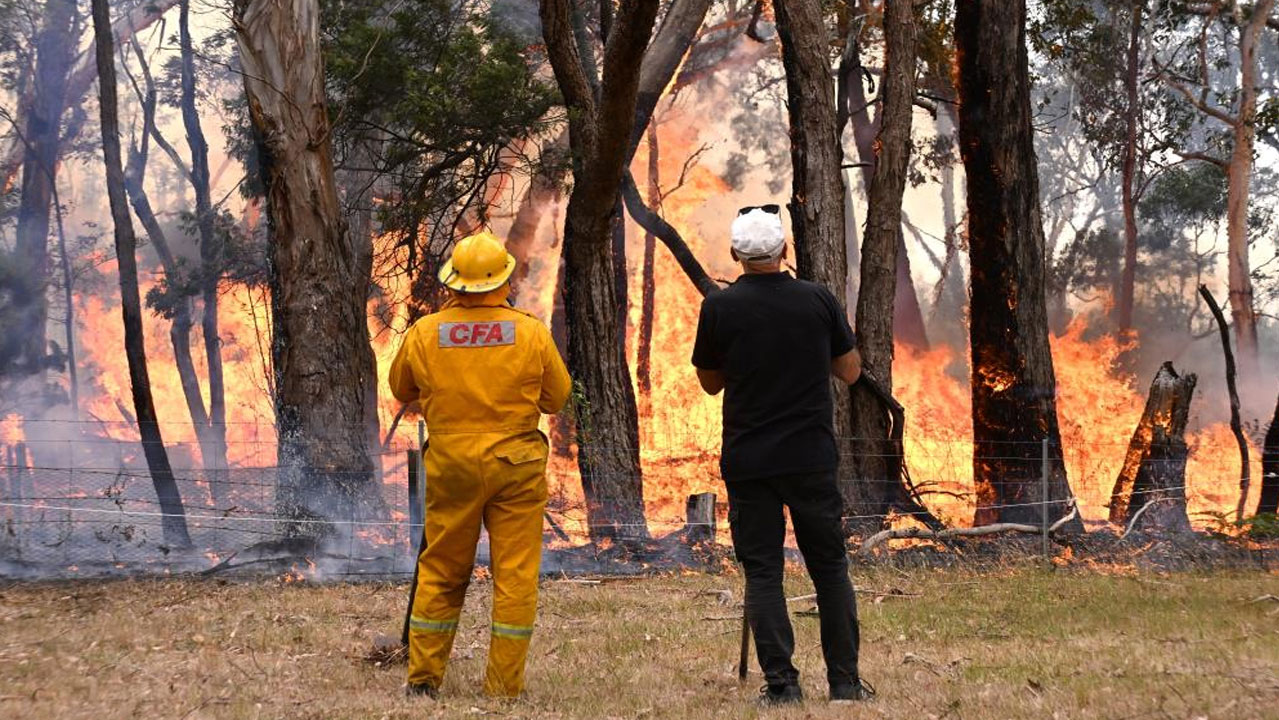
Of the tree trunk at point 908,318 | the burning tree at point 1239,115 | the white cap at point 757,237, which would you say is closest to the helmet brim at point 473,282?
the white cap at point 757,237

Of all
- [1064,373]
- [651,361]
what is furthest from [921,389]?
[651,361]

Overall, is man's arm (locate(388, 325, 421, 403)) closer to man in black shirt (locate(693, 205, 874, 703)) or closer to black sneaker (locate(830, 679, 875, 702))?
man in black shirt (locate(693, 205, 874, 703))

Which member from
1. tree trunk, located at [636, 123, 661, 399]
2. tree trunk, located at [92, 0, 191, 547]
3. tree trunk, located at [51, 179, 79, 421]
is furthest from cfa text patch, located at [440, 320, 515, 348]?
tree trunk, located at [51, 179, 79, 421]

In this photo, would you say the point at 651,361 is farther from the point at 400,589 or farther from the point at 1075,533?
the point at 400,589

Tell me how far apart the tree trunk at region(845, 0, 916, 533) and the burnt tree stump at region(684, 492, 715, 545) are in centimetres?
199

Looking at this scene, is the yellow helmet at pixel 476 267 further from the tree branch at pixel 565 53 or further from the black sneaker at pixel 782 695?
the tree branch at pixel 565 53

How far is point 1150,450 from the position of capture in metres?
14.9

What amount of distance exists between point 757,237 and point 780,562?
1320mm

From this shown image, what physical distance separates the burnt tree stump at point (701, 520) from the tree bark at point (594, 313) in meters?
0.51

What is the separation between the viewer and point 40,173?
31.5 m

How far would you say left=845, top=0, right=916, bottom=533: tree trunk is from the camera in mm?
14570

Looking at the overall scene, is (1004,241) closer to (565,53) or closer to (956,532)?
(956,532)

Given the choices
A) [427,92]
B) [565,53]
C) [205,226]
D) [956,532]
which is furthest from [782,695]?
[205,226]

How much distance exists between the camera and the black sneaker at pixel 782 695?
19.2ft
